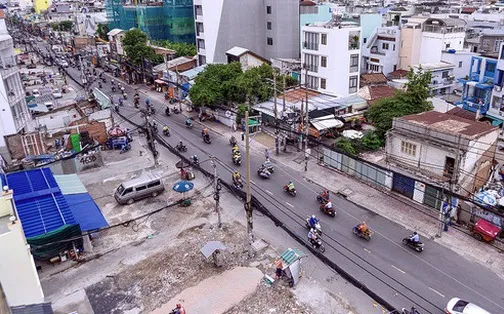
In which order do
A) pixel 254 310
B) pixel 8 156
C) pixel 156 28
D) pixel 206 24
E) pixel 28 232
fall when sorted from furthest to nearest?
pixel 156 28
pixel 206 24
pixel 8 156
pixel 28 232
pixel 254 310

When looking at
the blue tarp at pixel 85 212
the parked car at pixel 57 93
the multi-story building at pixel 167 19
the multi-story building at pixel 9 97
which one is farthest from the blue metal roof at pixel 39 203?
the multi-story building at pixel 167 19

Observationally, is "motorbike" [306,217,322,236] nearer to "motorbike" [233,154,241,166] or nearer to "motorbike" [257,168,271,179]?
"motorbike" [257,168,271,179]

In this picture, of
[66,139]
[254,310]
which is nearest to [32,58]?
[66,139]

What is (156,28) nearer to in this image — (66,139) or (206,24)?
(206,24)

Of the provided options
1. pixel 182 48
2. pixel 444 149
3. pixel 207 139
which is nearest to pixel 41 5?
pixel 182 48

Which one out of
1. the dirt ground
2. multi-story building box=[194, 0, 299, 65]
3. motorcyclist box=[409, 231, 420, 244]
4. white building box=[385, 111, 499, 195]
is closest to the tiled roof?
multi-story building box=[194, 0, 299, 65]

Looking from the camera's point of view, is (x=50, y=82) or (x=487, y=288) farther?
(x=50, y=82)
